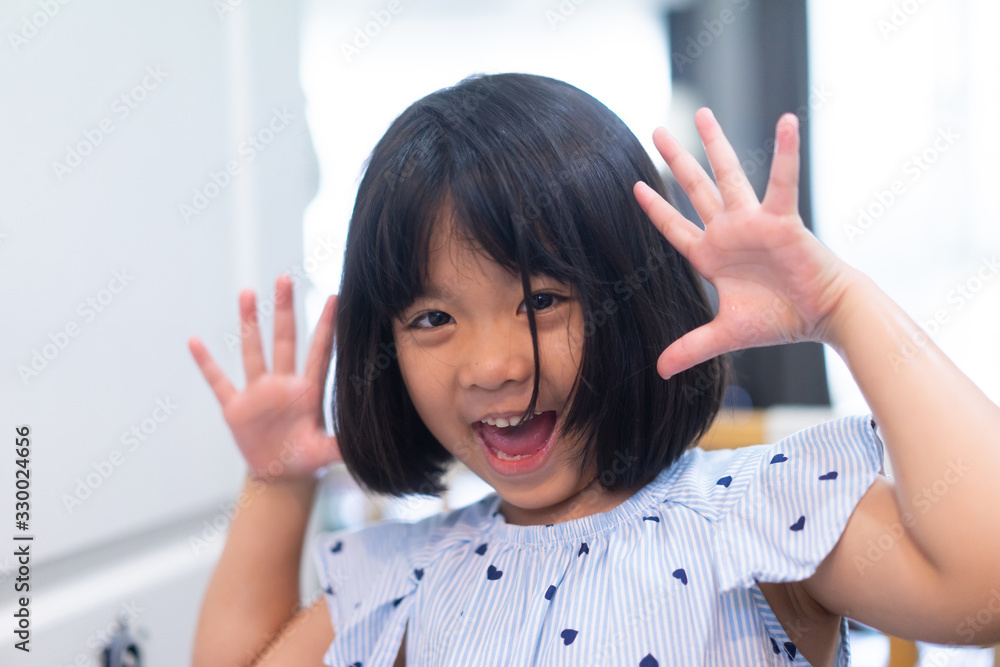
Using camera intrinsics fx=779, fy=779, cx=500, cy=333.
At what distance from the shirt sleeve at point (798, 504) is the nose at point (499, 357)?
190mm

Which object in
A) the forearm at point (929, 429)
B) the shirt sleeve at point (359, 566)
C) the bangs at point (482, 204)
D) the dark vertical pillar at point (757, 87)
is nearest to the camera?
the forearm at point (929, 429)

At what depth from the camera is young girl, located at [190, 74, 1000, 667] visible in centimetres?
49

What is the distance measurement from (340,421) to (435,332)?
19cm

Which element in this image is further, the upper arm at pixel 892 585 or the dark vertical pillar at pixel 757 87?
the dark vertical pillar at pixel 757 87

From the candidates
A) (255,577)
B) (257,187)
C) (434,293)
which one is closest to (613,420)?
(434,293)

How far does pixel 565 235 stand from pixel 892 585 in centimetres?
32

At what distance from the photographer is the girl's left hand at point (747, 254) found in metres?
0.49

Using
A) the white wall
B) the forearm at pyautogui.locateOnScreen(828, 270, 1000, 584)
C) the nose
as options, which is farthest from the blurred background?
the forearm at pyautogui.locateOnScreen(828, 270, 1000, 584)

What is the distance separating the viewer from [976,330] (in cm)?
135

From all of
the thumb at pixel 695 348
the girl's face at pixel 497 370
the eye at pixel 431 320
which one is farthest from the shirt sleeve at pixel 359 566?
the thumb at pixel 695 348

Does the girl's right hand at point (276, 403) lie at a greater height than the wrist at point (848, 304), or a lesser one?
lesser

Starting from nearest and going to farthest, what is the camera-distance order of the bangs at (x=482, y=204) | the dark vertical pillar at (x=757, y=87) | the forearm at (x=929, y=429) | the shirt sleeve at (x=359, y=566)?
the forearm at (x=929, y=429), the bangs at (x=482, y=204), the shirt sleeve at (x=359, y=566), the dark vertical pillar at (x=757, y=87)

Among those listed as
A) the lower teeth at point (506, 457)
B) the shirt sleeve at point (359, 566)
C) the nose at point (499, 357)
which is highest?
the nose at point (499, 357)

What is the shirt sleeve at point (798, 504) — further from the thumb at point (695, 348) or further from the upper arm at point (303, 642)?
the upper arm at point (303, 642)
